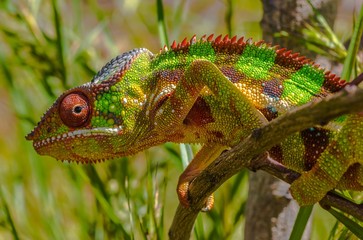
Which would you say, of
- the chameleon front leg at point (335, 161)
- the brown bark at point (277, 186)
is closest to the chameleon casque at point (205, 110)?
the chameleon front leg at point (335, 161)

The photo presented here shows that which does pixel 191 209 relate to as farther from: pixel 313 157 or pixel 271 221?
pixel 271 221

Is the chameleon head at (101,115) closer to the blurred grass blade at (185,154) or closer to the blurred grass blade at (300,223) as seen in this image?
the blurred grass blade at (185,154)

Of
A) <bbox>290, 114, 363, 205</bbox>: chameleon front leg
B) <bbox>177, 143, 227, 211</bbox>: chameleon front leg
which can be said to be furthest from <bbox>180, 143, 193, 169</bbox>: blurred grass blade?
<bbox>290, 114, 363, 205</bbox>: chameleon front leg

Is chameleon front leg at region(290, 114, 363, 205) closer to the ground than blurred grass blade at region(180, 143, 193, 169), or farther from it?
closer to the ground

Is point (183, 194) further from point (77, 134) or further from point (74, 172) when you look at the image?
point (74, 172)

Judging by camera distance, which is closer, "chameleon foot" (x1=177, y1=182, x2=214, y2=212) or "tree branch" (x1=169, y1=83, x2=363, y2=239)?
"tree branch" (x1=169, y1=83, x2=363, y2=239)

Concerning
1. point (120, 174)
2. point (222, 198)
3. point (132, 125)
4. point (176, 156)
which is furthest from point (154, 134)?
point (222, 198)

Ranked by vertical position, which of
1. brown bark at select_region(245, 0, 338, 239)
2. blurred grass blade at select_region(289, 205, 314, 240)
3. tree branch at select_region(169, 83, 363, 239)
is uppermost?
brown bark at select_region(245, 0, 338, 239)

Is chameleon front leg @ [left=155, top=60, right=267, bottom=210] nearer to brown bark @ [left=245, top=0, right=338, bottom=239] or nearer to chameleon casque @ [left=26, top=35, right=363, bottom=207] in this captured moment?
chameleon casque @ [left=26, top=35, right=363, bottom=207]
